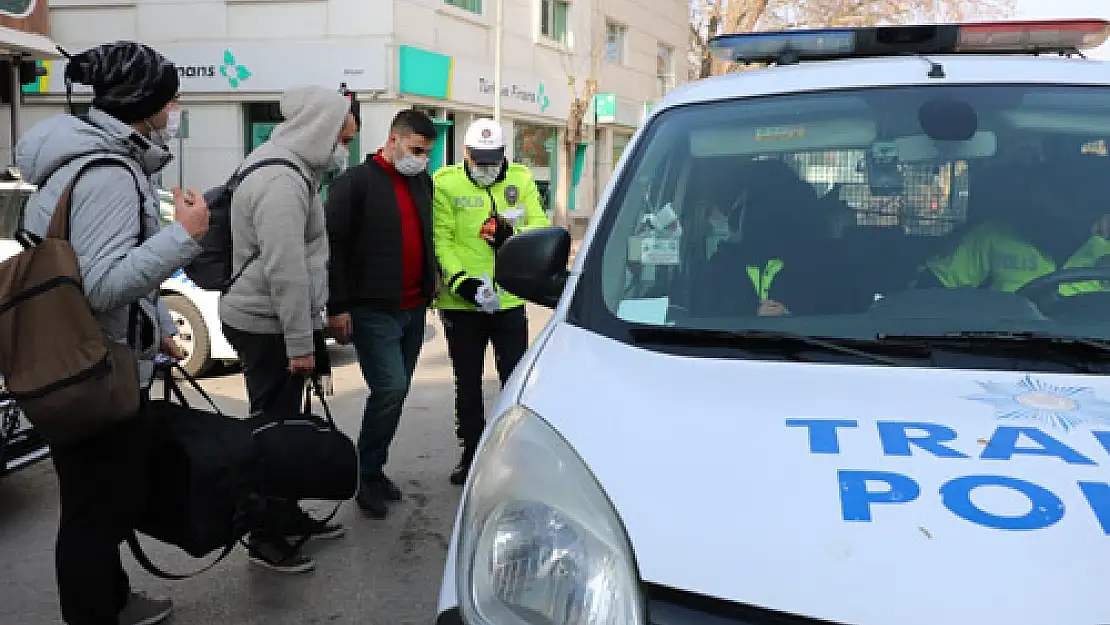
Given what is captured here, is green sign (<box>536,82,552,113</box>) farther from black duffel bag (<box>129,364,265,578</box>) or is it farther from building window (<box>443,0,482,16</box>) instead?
black duffel bag (<box>129,364,265,578</box>)

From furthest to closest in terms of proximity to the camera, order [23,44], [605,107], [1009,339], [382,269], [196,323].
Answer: [605,107]
[23,44]
[196,323]
[382,269]
[1009,339]

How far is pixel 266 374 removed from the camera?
12.7 ft

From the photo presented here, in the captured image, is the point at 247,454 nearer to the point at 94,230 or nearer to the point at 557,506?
the point at 94,230

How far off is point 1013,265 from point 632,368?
1.00m

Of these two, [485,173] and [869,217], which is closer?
[869,217]

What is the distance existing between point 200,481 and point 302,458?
0.37 metres

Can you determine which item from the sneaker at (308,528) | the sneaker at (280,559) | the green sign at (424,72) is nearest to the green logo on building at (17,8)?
the green sign at (424,72)

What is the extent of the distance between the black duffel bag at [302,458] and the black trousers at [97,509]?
1.19 feet

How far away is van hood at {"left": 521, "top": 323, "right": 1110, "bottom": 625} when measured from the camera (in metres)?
1.38

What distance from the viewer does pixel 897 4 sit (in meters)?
32.2

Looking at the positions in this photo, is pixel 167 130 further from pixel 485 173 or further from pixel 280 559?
pixel 485 173

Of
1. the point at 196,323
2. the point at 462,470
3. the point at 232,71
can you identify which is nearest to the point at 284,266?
the point at 462,470

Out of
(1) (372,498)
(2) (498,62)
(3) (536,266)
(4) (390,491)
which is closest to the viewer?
(3) (536,266)

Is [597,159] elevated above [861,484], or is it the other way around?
[597,159]
